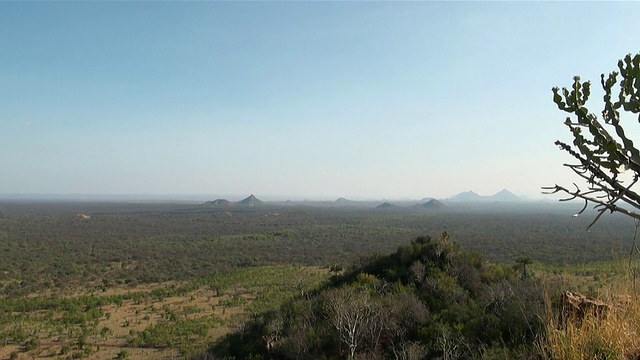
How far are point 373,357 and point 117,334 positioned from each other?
15.3 meters

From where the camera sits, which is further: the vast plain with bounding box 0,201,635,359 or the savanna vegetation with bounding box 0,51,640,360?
the vast plain with bounding box 0,201,635,359

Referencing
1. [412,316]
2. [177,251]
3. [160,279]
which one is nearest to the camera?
[412,316]

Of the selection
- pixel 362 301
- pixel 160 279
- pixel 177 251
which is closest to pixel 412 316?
pixel 362 301

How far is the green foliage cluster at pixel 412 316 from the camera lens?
9883 mm

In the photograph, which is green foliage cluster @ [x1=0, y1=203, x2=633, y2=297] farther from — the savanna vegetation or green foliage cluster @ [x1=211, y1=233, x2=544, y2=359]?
green foliage cluster @ [x1=211, y1=233, x2=544, y2=359]

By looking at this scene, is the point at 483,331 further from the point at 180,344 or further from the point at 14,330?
the point at 14,330

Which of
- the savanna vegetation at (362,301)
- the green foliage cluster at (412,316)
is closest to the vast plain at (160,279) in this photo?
the savanna vegetation at (362,301)

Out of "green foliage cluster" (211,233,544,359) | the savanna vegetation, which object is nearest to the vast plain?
the savanna vegetation

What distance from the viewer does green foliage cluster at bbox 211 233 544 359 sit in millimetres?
9883

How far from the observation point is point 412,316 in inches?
490

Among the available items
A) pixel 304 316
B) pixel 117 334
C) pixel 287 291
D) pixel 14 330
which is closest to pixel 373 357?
pixel 304 316

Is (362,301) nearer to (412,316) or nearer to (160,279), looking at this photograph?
(412,316)

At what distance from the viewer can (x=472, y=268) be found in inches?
666

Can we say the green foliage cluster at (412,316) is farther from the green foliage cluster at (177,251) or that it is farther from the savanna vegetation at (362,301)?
the green foliage cluster at (177,251)
